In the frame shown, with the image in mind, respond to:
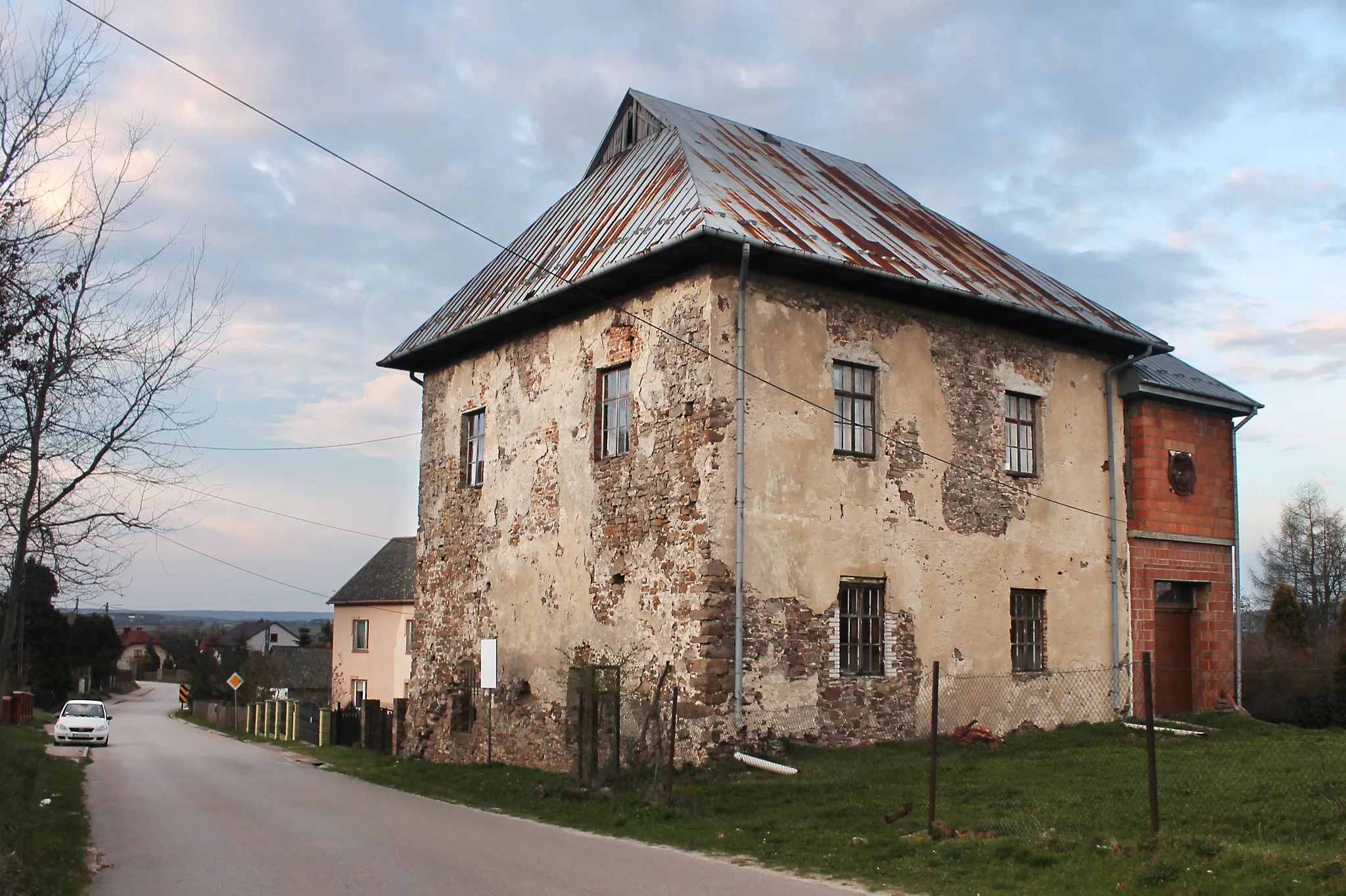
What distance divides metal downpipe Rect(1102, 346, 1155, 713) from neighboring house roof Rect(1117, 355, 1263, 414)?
28 centimetres

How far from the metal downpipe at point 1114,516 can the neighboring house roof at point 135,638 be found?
142 meters

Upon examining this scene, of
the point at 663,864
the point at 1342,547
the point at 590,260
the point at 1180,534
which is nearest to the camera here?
the point at 663,864

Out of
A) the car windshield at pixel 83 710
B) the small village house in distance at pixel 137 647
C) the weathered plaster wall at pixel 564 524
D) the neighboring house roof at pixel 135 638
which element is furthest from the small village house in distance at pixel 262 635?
the weathered plaster wall at pixel 564 524

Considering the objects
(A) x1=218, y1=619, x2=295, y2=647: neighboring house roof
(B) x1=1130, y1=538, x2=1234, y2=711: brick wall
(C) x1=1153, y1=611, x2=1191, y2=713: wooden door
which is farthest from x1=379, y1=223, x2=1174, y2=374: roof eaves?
(A) x1=218, y1=619, x2=295, y2=647: neighboring house roof

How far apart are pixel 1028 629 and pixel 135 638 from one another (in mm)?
149023

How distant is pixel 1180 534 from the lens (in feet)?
67.2

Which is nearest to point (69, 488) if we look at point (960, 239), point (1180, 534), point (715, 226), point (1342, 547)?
point (715, 226)

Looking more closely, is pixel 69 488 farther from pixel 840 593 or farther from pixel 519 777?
pixel 840 593

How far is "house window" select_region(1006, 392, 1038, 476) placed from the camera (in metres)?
18.4

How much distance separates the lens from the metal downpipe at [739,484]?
14328 millimetres

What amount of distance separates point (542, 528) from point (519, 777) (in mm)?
3814

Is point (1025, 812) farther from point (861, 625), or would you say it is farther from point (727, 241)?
point (727, 241)

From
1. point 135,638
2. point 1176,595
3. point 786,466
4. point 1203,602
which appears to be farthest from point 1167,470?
point 135,638

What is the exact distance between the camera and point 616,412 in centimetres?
1684
